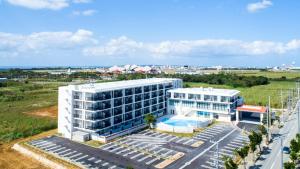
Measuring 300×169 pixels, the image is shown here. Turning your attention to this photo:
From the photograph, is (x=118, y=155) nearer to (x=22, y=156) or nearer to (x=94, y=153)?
(x=94, y=153)

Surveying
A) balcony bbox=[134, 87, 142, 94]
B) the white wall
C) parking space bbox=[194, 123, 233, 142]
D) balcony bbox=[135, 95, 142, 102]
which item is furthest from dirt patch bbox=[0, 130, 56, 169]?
parking space bbox=[194, 123, 233, 142]

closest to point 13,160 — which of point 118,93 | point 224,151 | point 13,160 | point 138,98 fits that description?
point 13,160

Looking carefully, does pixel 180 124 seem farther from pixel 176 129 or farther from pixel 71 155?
pixel 71 155

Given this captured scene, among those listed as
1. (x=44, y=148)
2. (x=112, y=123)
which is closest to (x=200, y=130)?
(x=112, y=123)

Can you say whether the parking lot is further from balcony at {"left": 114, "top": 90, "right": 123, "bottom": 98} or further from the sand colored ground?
balcony at {"left": 114, "top": 90, "right": 123, "bottom": 98}

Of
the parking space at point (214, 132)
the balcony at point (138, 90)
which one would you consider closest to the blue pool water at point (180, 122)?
the parking space at point (214, 132)

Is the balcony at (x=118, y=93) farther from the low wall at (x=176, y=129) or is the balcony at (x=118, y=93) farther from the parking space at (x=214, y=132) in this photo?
the parking space at (x=214, y=132)
